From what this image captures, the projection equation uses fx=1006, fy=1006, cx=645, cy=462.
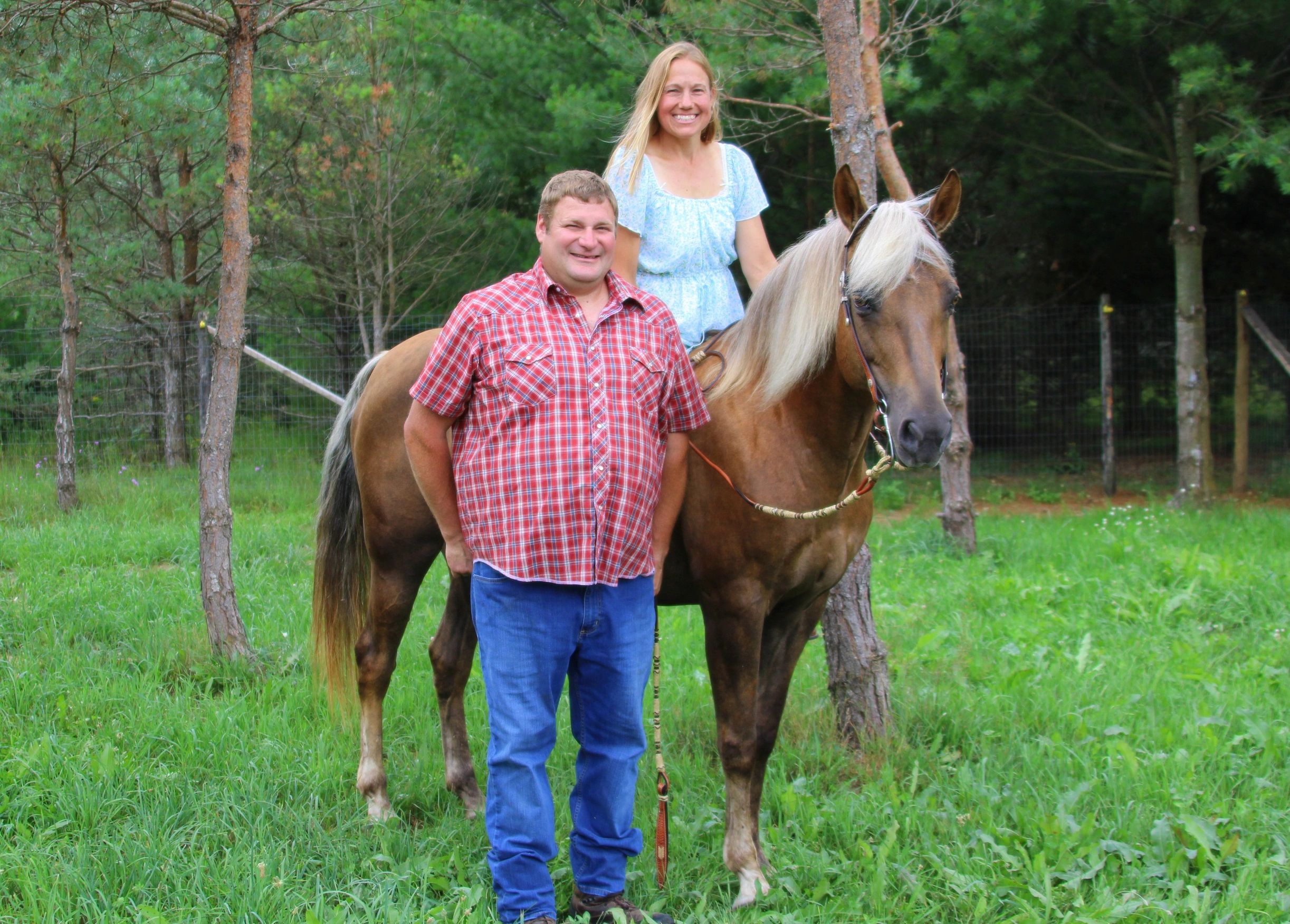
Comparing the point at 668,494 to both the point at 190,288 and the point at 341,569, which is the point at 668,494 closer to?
the point at 341,569

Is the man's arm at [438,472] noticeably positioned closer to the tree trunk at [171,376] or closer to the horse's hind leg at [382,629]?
the horse's hind leg at [382,629]

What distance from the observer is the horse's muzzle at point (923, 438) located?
2.41 metres

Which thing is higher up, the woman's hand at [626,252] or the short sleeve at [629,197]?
the short sleeve at [629,197]

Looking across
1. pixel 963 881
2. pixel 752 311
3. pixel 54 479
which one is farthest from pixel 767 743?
pixel 54 479

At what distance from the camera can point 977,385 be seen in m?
12.8

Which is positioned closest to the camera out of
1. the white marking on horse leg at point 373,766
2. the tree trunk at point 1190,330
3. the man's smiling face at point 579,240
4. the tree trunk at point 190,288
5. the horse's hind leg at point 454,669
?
the man's smiling face at point 579,240

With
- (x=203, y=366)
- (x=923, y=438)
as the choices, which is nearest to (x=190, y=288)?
(x=203, y=366)

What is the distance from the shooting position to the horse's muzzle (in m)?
2.41

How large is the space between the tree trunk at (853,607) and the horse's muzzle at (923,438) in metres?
1.53

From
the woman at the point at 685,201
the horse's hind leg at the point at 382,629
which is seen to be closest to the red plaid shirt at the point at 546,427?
the woman at the point at 685,201

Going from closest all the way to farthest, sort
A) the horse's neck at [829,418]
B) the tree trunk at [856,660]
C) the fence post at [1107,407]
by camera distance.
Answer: the horse's neck at [829,418], the tree trunk at [856,660], the fence post at [1107,407]

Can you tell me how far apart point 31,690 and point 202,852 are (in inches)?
65.4

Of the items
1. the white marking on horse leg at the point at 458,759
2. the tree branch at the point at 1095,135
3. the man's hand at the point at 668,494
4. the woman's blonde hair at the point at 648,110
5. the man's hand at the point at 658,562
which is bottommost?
the white marking on horse leg at the point at 458,759

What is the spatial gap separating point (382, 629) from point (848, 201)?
7.28ft
